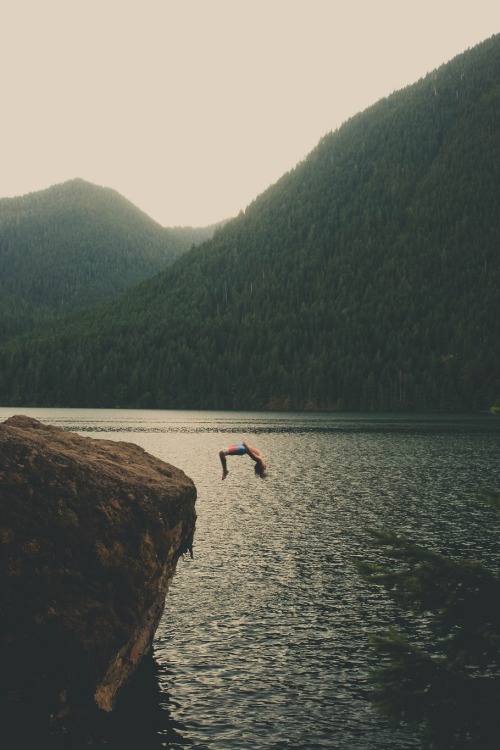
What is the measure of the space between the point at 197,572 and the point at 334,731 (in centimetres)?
1726

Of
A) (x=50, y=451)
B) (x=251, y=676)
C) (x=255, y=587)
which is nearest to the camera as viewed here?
(x=50, y=451)

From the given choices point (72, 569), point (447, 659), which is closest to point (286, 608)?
point (72, 569)

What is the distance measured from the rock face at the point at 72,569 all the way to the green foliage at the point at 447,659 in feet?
30.9

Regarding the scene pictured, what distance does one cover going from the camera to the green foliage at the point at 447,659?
8922mm

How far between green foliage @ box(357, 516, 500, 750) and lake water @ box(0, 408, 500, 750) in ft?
30.9

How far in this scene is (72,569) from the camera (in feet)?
55.6

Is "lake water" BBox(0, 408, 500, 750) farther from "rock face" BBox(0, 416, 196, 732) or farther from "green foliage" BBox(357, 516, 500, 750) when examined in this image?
"green foliage" BBox(357, 516, 500, 750)

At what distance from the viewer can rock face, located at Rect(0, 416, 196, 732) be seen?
15.7 m

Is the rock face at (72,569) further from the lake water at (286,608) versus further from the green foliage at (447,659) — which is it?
the green foliage at (447,659)

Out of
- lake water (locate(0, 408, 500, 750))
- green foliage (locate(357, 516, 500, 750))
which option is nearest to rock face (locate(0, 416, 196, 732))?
lake water (locate(0, 408, 500, 750))

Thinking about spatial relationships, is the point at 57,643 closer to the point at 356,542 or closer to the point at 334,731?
the point at 334,731

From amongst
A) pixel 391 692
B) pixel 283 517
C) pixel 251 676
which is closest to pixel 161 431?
pixel 283 517

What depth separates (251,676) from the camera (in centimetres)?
2145

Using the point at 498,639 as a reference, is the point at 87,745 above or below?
below
